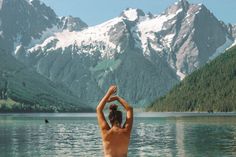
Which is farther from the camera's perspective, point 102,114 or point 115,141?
point 115,141

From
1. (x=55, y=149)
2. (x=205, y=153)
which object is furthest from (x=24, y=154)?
(x=205, y=153)

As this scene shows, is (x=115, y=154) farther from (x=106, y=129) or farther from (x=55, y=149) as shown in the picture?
(x=55, y=149)

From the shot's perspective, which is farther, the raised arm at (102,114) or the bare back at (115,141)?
the bare back at (115,141)

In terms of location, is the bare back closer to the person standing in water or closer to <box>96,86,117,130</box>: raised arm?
the person standing in water

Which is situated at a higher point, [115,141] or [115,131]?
[115,131]

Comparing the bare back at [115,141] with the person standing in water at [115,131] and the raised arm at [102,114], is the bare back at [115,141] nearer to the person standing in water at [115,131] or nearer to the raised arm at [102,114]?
the person standing in water at [115,131]

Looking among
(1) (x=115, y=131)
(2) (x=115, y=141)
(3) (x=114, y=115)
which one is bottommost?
(2) (x=115, y=141)

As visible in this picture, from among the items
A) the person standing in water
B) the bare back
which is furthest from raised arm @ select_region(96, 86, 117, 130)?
the bare back

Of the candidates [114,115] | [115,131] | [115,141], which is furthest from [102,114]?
[115,141]

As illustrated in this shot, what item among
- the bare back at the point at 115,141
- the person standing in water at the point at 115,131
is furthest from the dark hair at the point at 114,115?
the bare back at the point at 115,141

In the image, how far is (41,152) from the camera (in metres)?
81.2

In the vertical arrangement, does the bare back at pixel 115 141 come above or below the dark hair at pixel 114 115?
below

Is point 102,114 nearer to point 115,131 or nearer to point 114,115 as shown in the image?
point 114,115

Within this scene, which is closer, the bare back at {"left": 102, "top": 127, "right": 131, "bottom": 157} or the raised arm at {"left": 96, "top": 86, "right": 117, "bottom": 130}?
the raised arm at {"left": 96, "top": 86, "right": 117, "bottom": 130}
